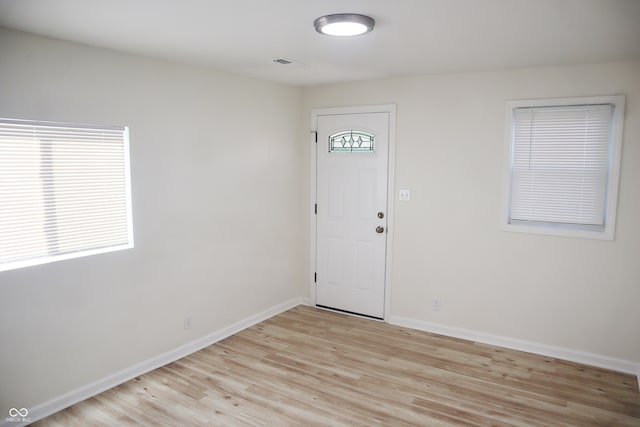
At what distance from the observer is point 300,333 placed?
172 inches

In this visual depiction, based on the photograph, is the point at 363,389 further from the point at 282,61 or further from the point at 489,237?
the point at 282,61

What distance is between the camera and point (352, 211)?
4758mm

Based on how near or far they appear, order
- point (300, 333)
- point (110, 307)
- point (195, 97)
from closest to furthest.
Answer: point (110, 307), point (195, 97), point (300, 333)

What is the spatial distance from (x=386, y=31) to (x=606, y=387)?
9.88 feet

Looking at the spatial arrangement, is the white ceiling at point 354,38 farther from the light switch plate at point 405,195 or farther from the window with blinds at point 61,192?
the light switch plate at point 405,195

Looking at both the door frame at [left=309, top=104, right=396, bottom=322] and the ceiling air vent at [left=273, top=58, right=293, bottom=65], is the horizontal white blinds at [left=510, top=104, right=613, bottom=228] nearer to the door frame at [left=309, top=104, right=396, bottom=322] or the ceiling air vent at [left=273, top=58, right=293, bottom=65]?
the door frame at [left=309, top=104, right=396, bottom=322]

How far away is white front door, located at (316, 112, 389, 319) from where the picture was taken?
4.57 meters

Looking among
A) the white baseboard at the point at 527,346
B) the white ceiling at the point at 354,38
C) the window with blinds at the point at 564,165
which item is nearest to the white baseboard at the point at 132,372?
the white baseboard at the point at 527,346

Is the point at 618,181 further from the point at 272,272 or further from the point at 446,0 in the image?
the point at 272,272

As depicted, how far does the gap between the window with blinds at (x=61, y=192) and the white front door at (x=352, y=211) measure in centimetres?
216

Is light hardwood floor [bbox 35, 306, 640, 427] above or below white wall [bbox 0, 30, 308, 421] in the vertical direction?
below

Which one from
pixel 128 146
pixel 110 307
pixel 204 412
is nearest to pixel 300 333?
pixel 204 412

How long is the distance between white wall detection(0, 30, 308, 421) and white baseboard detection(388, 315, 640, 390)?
148 centimetres

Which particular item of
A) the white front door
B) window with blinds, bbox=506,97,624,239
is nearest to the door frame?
the white front door
